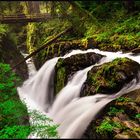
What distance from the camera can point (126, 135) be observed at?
661 centimetres

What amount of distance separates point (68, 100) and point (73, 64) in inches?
77.1

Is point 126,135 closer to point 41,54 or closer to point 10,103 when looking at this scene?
point 10,103

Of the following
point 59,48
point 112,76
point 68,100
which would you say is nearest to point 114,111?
point 112,76

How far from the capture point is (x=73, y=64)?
510 inches

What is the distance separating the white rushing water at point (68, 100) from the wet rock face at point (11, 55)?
2.05 ft

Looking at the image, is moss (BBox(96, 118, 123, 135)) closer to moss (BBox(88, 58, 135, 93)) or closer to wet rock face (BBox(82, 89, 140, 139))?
wet rock face (BBox(82, 89, 140, 139))

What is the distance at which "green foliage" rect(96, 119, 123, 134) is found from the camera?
23.4 feet

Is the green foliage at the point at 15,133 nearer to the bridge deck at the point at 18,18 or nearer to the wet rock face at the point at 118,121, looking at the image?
the wet rock face at the point at 118,121

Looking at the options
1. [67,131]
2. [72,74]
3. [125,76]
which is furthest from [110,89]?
[72,74]

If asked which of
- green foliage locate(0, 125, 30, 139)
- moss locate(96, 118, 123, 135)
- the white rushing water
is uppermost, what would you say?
green foliage locate(0, 125, 30, 139)

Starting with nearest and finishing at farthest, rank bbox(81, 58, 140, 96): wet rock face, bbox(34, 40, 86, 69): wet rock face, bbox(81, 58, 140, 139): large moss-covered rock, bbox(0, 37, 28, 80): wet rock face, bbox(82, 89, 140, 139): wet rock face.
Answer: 1. bbox(82, 89, 140, 139): wet rock face
2. bbox(81, 58, 140, 139): large moss-covered rock
3. bbox(81, 58, 140, 96): wet rock face
4. bbox(0, 37, 28, 80): wet rock face
5. bbox(34, 40, 86, 69): wet rock face

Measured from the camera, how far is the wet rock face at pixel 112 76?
987 cm

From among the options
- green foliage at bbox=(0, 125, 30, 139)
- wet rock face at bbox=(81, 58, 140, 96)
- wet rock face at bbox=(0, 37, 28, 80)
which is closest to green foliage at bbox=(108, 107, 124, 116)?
wet rock face at bbox=(81, 58, 140, 96)

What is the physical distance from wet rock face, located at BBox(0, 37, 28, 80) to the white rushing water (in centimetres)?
62
